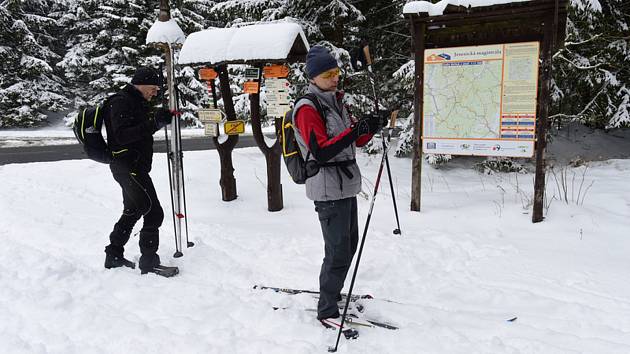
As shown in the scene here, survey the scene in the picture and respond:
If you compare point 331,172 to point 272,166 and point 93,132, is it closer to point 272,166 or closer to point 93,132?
point 93,132

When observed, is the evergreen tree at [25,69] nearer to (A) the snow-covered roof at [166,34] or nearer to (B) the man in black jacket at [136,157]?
(A) the snow-covered roof at [166,34]

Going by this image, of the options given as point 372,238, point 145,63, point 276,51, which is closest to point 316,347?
point 372,238

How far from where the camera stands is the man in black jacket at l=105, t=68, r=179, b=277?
14.5 feet

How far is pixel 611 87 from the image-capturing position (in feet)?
35.4

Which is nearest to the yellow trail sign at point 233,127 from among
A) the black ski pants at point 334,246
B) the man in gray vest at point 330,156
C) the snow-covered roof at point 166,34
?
the snow-covered roof at point 166,34

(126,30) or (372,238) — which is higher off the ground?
(126,30)

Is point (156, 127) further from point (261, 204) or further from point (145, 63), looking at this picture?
point (145, 63)

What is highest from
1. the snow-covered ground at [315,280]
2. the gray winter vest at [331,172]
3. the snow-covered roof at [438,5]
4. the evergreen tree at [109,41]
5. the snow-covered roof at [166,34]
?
the evergreen tree at [109,41]

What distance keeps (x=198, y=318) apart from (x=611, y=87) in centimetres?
1134

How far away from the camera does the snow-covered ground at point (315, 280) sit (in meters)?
3.34

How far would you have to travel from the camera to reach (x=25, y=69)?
24.8 m

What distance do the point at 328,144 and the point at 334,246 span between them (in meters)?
0.83

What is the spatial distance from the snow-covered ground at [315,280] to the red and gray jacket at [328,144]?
115cm

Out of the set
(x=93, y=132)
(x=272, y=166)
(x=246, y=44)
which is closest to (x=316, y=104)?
(x=93, y=132)
